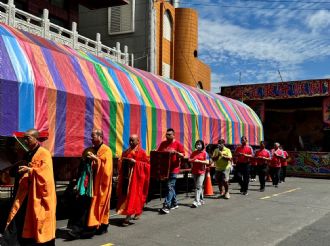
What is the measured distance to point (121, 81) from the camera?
1097cm

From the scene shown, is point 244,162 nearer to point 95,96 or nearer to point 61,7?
point 95,96

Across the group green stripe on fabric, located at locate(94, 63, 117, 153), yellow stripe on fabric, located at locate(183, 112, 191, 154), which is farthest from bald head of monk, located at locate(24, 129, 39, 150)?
yellow stripe on fabric, located at locate(183, 112, 191, 154)

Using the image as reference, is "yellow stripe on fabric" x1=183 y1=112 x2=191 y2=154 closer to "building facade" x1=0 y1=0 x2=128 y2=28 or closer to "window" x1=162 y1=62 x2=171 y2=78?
"building facade" x1=0 y1=0 x2=128 y2=28

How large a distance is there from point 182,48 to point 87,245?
880 inches

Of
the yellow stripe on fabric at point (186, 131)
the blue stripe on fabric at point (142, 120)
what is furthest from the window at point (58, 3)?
the blue stripe on fabric at point (142, 120)

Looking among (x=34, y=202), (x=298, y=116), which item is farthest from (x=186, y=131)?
(x=298, y=116)

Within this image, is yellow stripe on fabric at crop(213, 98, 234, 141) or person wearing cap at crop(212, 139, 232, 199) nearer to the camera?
person wearing cap at crop(212, 139, 232, 199)

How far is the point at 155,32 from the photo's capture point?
24.7m

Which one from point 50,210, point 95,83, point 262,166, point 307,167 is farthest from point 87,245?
point 307,167

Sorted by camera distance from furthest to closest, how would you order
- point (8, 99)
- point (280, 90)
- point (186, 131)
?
point (280, 90) → point (186, 131) → point (8, 99)

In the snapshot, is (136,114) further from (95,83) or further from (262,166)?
(262,166)

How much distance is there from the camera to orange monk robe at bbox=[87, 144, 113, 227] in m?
6.79

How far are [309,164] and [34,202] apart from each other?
65.8 ft

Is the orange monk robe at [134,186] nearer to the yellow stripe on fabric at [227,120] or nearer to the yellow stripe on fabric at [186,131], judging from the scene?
the yellow stripe on fabric at [186,131]
